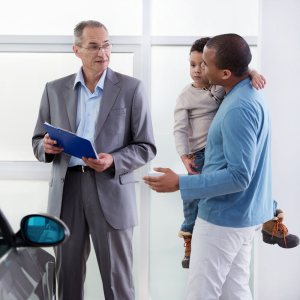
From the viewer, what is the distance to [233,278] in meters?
2.01

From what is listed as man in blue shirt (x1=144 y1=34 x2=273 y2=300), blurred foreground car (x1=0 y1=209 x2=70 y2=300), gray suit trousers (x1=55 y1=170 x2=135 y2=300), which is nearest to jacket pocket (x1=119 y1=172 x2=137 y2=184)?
gray suit trousers (x1=55 y1=170 x2=135 y2=300)

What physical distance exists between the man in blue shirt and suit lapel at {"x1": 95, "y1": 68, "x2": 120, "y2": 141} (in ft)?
2.00

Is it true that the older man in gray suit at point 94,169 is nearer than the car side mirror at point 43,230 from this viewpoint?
No

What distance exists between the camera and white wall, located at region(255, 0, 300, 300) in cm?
274

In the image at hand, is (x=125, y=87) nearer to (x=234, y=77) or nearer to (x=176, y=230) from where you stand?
(x=234, y=77)

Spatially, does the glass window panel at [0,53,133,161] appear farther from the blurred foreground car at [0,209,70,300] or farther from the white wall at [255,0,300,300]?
the blurred foreground car at [0,209,70,300]

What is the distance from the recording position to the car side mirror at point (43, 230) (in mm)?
1293

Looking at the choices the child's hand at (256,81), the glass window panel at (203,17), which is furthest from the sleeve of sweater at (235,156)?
the glass window panel at (203,17)

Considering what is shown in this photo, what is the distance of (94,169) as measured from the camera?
7.58 feet

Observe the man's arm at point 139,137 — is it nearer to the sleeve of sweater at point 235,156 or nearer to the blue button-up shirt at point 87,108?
the blue button-up shirt at point 87,108

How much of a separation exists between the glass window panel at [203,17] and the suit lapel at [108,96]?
0.52 meters

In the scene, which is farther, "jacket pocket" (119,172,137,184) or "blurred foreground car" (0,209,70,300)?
"jacket pocket" (119,172,137,184)

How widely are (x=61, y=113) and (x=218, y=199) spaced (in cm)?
92

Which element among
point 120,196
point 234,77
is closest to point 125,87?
point 120,196
